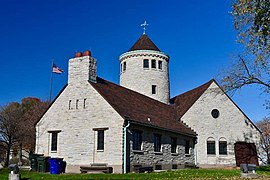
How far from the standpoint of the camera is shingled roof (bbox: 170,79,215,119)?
33.2 m

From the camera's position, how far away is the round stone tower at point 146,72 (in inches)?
1463

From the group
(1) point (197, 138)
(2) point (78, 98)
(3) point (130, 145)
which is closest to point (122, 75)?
(1) point (197, 138)

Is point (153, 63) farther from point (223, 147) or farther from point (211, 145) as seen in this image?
point (223, 147)

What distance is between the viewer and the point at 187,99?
35531 mm

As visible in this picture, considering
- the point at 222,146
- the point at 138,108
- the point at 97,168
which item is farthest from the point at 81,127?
the point at 222,146

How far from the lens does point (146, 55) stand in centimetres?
3731

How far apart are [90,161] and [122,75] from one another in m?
16.8

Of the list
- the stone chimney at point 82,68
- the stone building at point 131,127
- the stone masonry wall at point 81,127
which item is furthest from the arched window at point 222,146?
the stone chimney at point 82,68

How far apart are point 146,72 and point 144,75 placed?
396 mm

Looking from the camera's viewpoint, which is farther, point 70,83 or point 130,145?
point 70,83

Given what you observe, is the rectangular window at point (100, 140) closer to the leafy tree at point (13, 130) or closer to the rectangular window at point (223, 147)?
the rectangular window at point (223, 147)

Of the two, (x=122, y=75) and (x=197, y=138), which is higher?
(x=122, y=75)

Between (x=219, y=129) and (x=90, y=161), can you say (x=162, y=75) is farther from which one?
(x=90, y=161)

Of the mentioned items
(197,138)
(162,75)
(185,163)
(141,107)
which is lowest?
(185,163)
